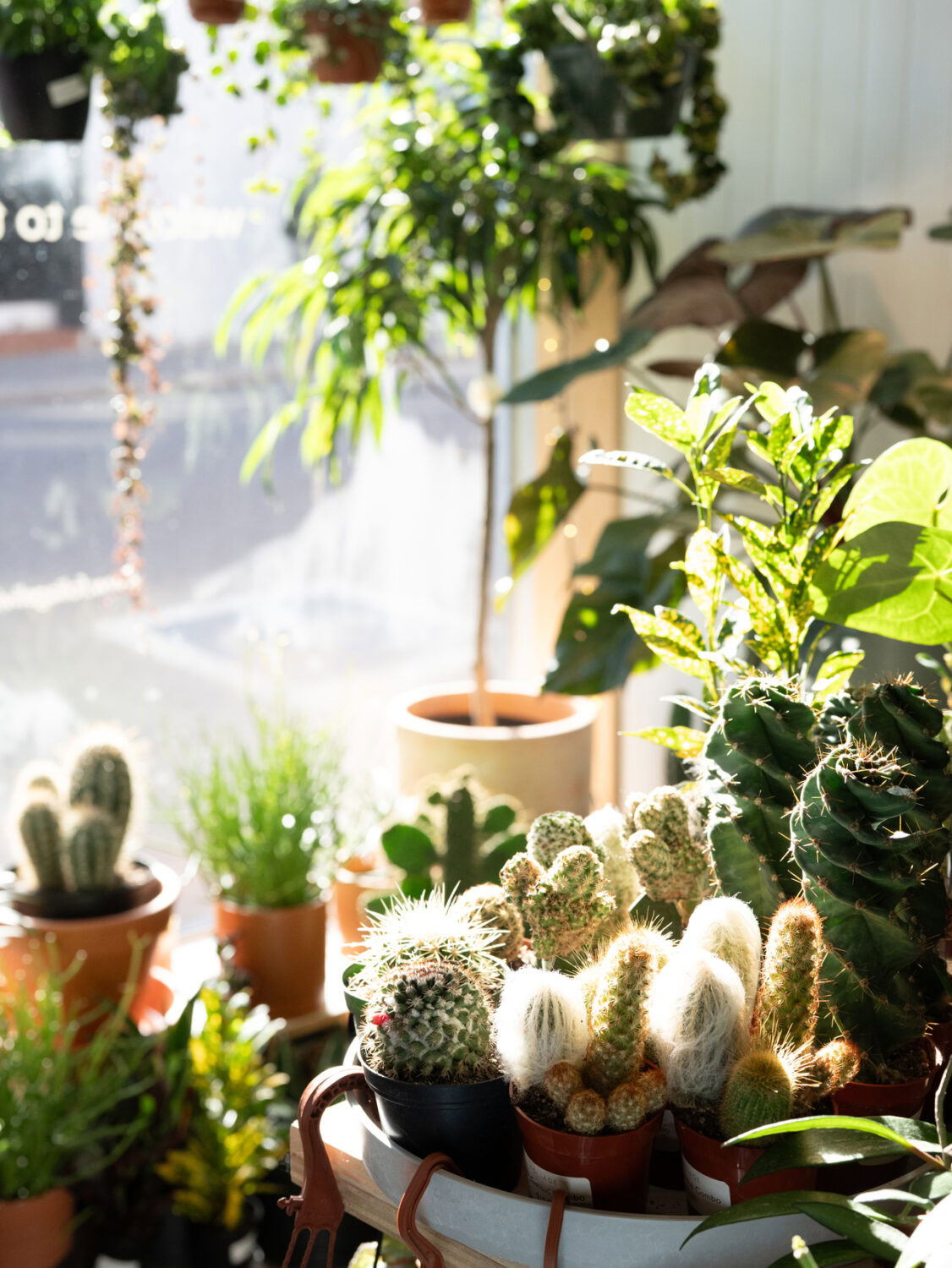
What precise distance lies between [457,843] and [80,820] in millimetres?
665

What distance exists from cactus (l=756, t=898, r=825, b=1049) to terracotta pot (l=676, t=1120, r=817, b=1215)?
59mm

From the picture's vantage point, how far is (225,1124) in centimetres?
169

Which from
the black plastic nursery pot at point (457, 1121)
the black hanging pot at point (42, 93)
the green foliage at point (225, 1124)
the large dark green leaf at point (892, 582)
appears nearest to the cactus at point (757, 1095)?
the black plastic nursery pot at point (457, 1121)

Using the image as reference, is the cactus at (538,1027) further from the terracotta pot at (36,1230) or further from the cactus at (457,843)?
the terracotta pot at (36,1230)

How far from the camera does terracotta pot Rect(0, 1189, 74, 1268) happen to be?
1.54 m

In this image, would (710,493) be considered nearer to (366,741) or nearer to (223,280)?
(223,280)

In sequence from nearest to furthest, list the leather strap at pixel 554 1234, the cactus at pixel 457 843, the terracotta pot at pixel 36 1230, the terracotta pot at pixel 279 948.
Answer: the leather strap at pixel 554 1234 < the cactus at pixel 457 843 < the terracotta pot at pixel 36 1230 < the terracotta pot at pixel 279 948

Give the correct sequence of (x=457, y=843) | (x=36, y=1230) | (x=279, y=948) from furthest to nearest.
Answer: (x=279, y=948), (x=36, y=1230), (x=457, y=843)

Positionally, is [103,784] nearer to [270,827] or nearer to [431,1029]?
[270,827]

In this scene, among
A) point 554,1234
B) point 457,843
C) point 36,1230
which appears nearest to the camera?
point 554,1234

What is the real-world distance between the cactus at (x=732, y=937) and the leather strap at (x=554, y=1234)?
136 millimetres

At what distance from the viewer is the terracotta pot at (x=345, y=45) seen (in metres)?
1.82

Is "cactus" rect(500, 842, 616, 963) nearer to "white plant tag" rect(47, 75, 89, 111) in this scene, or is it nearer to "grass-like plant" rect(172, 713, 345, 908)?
"grass-like plant" rect(172, 713, 345, 908)

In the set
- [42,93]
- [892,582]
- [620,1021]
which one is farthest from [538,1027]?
[42,93]
